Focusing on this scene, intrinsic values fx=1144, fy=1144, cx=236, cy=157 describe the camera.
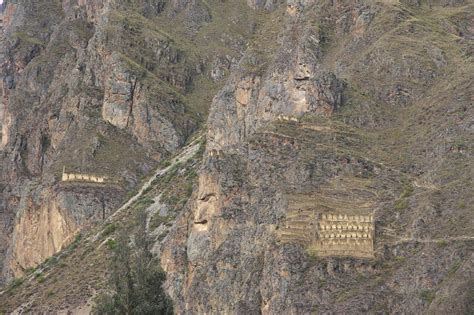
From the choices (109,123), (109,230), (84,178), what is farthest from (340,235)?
(109,123)

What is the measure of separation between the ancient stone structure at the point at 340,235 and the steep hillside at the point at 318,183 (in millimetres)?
113

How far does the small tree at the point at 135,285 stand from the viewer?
6312 centimetres

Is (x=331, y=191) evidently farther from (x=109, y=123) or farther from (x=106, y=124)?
(x=109, y=123)

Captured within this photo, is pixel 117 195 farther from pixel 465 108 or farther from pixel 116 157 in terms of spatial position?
pixel 465 108

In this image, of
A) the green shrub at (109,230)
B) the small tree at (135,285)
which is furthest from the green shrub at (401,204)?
the green shrub at (109,230)

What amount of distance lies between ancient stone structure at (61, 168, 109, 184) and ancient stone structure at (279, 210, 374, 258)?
7962 cm

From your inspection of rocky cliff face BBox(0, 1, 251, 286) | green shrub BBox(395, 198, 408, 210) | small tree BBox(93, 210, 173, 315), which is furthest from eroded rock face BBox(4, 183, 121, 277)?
small tree BBox(93, 210, 173, 315)

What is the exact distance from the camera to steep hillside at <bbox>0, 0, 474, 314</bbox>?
89938mm

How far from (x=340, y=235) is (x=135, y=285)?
30743mm

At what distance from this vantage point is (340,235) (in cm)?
9144

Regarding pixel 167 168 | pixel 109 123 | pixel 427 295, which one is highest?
pixel 109 123

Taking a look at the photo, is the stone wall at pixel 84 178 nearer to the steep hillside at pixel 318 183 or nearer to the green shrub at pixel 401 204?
the steep hillside at pixel 318 183

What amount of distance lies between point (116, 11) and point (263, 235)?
105 m

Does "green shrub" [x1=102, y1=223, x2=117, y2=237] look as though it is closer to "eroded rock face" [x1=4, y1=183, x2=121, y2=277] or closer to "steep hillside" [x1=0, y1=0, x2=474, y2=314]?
"steep hillside" [x1=0, y1=0, x2=474, y2=314]
